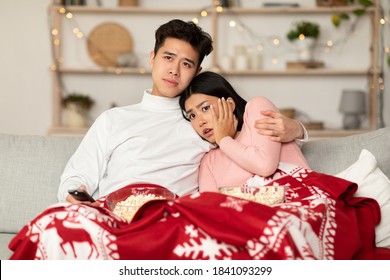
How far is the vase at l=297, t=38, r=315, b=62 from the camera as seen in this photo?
466 cm

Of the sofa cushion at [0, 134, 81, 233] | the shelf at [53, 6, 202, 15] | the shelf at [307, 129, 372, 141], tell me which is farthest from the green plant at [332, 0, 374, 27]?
the sofa cushion at [0, 134, 81, 233]

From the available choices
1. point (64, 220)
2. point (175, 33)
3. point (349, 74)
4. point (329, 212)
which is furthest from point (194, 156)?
point (349, 74)

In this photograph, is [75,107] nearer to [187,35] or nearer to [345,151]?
[187,35]

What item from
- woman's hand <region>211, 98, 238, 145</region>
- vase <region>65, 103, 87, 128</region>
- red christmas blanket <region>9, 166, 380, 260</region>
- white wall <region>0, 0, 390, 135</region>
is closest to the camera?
red christmas blanket <region>9, 166, 380, 260</region>

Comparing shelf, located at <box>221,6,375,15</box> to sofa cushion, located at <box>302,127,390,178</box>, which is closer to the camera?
sofa cushion, located at <box>302,127,390,178</box>

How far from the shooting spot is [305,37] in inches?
186

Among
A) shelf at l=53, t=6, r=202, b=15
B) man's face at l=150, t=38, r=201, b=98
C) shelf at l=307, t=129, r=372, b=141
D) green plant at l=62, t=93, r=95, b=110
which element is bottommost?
shelf at l=307, t=129, r=372, b=141

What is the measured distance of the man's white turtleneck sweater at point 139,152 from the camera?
7.48 feet

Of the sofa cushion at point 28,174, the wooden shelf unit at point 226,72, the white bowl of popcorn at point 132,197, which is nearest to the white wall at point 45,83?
the wooden shelf unit at point 226,72

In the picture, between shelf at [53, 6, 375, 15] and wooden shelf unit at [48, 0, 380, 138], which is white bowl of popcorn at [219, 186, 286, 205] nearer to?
wooden shelf unit at [48, 0, 380, 138]

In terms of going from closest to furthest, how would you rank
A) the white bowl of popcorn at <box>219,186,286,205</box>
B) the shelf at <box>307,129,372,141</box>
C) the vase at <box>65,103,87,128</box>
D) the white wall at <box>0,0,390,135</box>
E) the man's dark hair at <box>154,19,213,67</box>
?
the white bowl of popcorn at <box>219,186,286,205</box>
the man's dark hair at <box>154,19,213,67</box>
the shelf at <box>307,129,372,141</box>
the vase at <box>65,103,87,128</box>
the white wall at <box>0,0,390,135</box>

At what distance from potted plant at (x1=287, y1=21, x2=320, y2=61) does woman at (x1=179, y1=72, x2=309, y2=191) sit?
243 centimetres

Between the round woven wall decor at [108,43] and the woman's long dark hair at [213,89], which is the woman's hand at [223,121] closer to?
the woman's long dark hair at [213,89]

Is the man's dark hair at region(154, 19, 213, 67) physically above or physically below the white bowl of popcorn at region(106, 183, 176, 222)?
above
